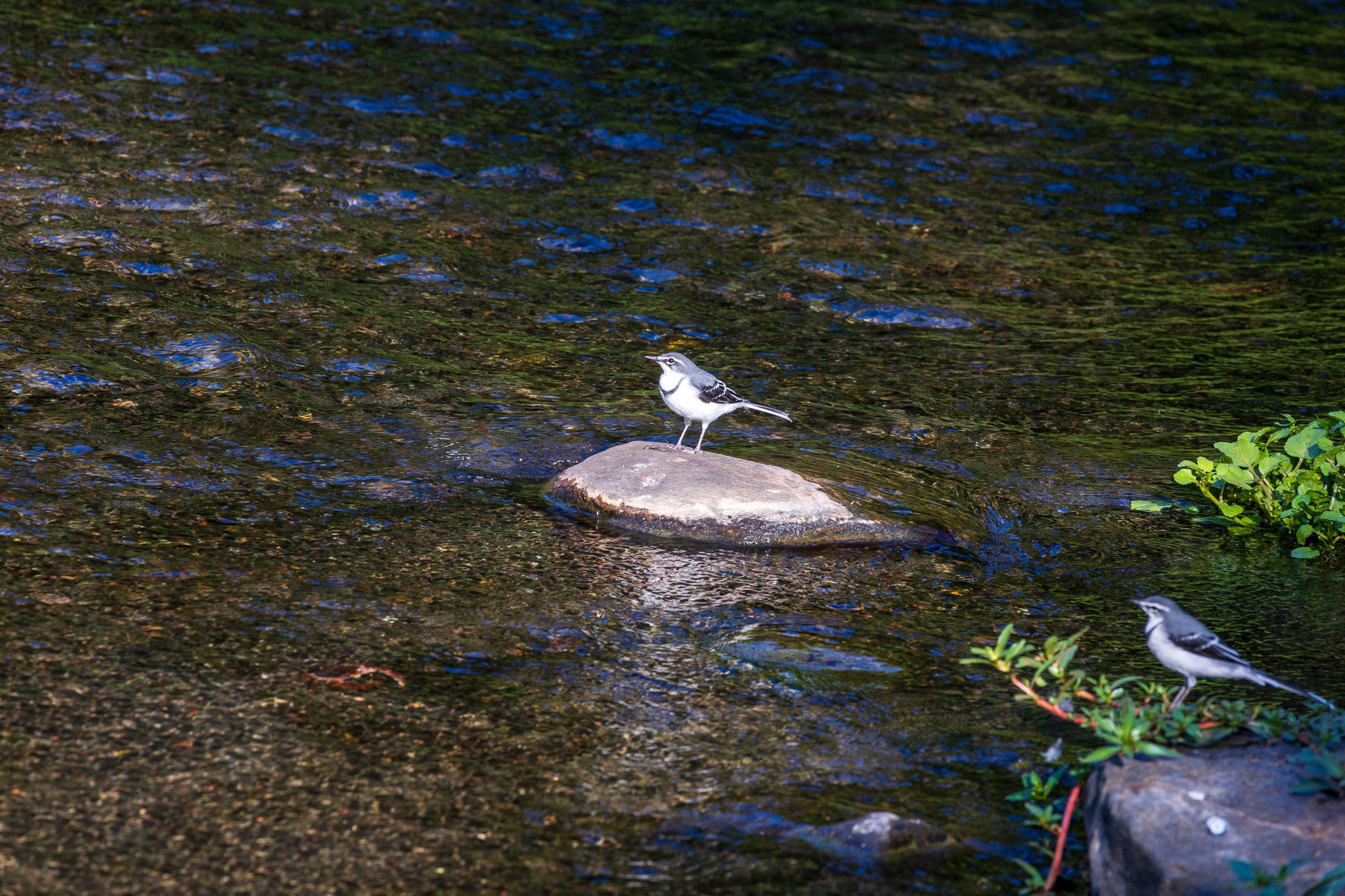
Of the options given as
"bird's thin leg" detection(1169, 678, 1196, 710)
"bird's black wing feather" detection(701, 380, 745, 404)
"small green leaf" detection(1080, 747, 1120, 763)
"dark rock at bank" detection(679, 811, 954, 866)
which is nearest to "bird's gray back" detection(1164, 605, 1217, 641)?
"bird's thin leg" detection(1169, 678, 1196, 710)

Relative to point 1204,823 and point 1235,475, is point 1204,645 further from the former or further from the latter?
point 1235,475

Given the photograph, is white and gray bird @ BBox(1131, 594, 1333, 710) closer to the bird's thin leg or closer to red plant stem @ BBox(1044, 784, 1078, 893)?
the bird's thin leg

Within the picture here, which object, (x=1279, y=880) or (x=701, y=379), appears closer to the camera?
(x=1279, y=880)

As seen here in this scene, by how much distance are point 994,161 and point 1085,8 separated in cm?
683

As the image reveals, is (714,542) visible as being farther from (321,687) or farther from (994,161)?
(994,161)

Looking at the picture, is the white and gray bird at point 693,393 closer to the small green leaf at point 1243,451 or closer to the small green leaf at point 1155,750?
the small green leaf at point 1243,451

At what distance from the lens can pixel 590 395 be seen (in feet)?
33.4

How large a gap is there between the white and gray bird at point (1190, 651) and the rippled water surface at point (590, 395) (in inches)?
28.4

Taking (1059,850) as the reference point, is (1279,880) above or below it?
above

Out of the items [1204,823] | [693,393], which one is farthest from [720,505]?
[1204,823]

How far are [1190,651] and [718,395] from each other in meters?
3.81

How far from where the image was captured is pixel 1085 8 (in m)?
20.5

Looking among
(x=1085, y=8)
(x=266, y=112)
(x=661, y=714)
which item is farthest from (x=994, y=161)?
(x=661, y=714)

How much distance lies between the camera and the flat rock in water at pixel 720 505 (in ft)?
26.2
